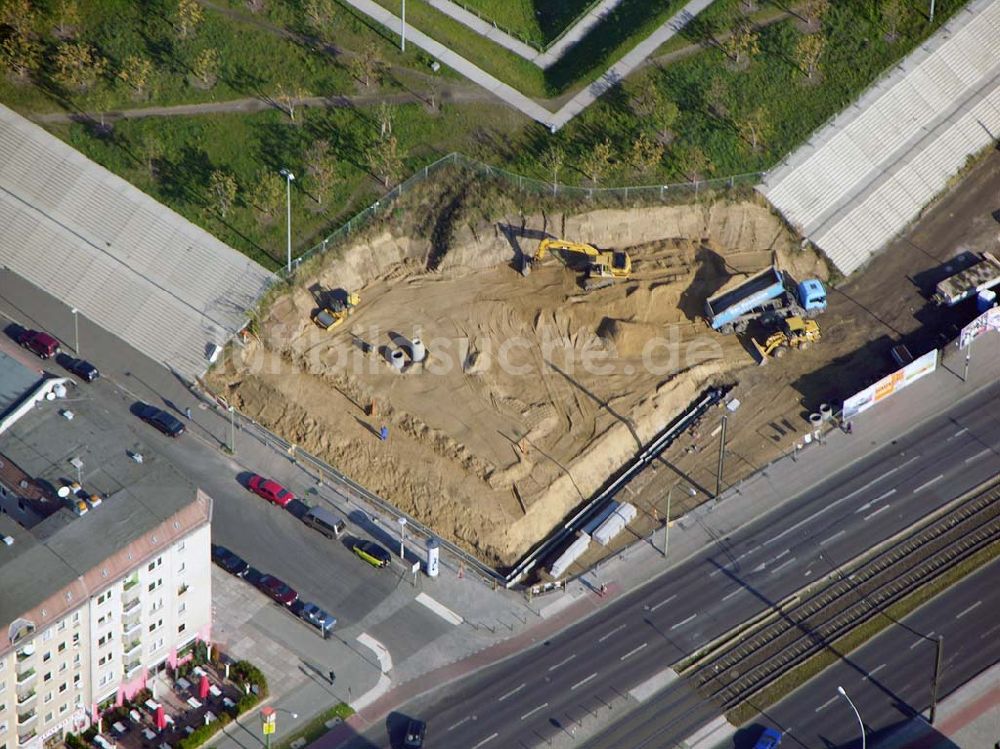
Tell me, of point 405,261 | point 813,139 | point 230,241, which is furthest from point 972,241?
point 230,241

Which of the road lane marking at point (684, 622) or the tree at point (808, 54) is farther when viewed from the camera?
the tree at point (808, 54)

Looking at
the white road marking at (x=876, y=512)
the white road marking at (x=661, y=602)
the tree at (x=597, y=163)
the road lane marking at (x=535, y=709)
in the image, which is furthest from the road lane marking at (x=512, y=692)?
the tree at (x=597, y=163)

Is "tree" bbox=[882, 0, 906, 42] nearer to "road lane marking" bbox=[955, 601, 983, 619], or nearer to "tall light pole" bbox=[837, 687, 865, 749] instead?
"road lane marking" bbox=[955, 601, 983, 619]

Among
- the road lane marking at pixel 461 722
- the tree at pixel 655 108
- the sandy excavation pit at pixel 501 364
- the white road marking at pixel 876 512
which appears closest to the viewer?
the road lane marking at pixel 461 722

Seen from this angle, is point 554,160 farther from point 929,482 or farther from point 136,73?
point 929,482

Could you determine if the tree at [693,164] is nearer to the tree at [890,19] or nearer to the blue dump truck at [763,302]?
the blue dump truck at [763,302]

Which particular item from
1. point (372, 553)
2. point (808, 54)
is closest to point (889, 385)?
point (808, 54)

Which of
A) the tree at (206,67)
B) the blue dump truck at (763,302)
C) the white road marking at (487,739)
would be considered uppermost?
the tree at (206,67)
